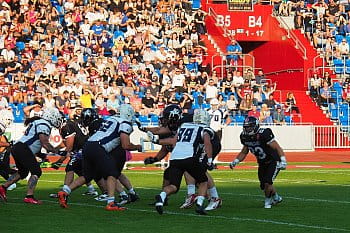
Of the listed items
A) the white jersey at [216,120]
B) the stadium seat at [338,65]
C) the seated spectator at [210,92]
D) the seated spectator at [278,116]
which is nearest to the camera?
the white jersey at [216,120]

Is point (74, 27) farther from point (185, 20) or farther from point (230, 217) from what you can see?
point (230, 217)

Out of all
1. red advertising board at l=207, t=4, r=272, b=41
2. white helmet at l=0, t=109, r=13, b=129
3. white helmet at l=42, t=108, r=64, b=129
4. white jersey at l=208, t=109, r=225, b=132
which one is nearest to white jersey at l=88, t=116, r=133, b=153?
white helmet at l=42, t=108, r=64, b=129

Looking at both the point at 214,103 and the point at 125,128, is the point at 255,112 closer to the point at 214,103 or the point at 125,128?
the point at 214,103

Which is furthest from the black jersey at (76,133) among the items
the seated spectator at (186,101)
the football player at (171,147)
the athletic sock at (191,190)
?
the seated spectator at (186,101)

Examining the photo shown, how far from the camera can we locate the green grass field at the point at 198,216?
12.9 m

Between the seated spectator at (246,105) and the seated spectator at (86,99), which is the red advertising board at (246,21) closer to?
the seated spectator at (246,105)

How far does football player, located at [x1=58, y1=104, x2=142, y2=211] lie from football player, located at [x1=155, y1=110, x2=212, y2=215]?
2.99ft

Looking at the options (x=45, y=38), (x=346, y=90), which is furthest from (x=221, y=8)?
(x=45, y=38)

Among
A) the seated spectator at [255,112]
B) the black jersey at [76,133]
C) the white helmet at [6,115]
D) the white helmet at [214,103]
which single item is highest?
the black jersey at [76,133]

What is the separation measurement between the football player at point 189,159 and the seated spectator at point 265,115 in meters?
19.7

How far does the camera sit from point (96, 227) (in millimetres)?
12938

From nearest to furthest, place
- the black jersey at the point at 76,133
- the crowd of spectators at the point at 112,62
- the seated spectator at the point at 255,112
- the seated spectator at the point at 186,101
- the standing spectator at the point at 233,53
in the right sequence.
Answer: the black jersey at the point at 76,133
the crowd of spectators at the point at 112,62
the seated spectator at the point at 186,101
the seated spectator at the point at 255,112
the standing spectator at the point at 233,53

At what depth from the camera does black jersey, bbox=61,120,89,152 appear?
1780cm

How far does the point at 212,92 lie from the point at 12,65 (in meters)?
7.22
